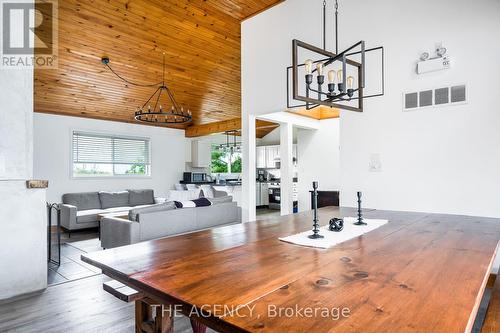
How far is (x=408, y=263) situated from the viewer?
1.26 metres

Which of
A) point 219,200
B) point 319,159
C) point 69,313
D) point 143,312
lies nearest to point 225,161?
point 319,159

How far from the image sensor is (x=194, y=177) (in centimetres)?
888

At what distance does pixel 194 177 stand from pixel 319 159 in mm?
3672

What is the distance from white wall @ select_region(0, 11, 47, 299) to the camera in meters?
2.74

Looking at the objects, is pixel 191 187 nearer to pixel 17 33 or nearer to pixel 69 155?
pixel 69 155

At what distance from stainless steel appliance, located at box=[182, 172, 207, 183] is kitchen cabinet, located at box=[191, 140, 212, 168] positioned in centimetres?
34

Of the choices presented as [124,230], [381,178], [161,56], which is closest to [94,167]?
[161,56]

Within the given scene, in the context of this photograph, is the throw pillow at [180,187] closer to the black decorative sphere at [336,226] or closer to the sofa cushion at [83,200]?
the sofa cushion at [83,200]

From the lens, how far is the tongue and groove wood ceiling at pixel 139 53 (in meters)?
4.20

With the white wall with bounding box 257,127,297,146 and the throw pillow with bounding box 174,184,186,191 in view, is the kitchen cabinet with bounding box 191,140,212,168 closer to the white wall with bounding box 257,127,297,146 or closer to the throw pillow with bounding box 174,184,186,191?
the throw pillow with bounding box 174,184,186,191

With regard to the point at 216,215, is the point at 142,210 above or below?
above

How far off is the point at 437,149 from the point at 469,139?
29 centimetres

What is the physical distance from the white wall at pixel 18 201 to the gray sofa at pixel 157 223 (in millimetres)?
907

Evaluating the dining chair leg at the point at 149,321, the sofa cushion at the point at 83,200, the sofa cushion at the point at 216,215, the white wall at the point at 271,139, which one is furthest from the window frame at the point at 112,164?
the dining chair leg at the point at 149,321
